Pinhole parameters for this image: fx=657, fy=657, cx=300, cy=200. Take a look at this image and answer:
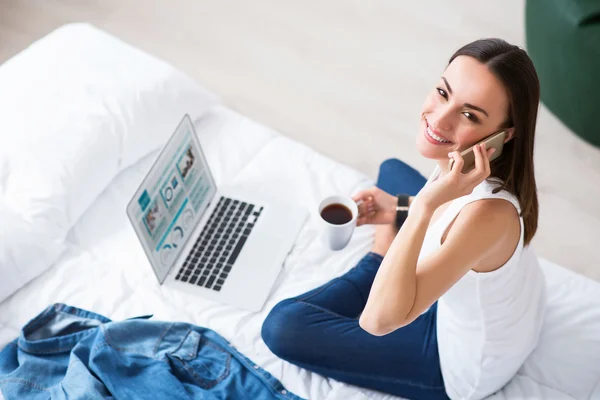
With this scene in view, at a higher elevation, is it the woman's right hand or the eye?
the eye

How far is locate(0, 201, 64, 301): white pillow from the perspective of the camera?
5.44 ft

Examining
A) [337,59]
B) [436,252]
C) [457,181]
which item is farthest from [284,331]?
[337,59]

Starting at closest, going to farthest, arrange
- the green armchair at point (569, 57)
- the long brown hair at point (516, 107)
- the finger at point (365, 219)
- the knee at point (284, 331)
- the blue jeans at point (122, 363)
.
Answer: the long brown hair at point (516, 107), the blue jeans at point (122, 363), the knee at point (284, 331), the finger at point (365, 219), the green armchair at point (569, 57)

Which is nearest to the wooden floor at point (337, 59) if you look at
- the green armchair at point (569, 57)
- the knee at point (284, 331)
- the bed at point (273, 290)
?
the green armchair at point (569, 57)

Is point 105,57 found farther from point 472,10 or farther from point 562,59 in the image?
point 472,10

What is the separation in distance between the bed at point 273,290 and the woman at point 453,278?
0.22 feet

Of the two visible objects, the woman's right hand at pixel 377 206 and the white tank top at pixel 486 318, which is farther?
the woman's right hand at pixel 377 206

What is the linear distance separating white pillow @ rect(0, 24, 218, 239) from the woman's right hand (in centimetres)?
68

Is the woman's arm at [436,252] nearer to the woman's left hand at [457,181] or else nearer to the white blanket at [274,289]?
the woman's left hand at [457,181]

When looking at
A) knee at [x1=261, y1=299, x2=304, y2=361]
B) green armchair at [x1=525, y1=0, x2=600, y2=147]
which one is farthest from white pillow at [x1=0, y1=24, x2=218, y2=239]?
green armchair at [x1=525, y1=0, x2=600, y2=147]

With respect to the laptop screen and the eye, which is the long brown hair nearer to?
the eye

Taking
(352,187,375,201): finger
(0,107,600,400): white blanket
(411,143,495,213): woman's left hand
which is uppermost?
(411,143,495,213): woman's left hand

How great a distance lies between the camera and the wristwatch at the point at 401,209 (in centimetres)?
177

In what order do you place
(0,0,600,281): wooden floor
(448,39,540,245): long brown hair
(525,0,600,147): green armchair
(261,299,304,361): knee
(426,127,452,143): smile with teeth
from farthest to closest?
(0,0,600,281): wooden floor, (525,0,600,147): green armchair, (261,299,304,361): knee, (426,127,452,143): smile with teeth, (448,39,540,245): long brown hair
